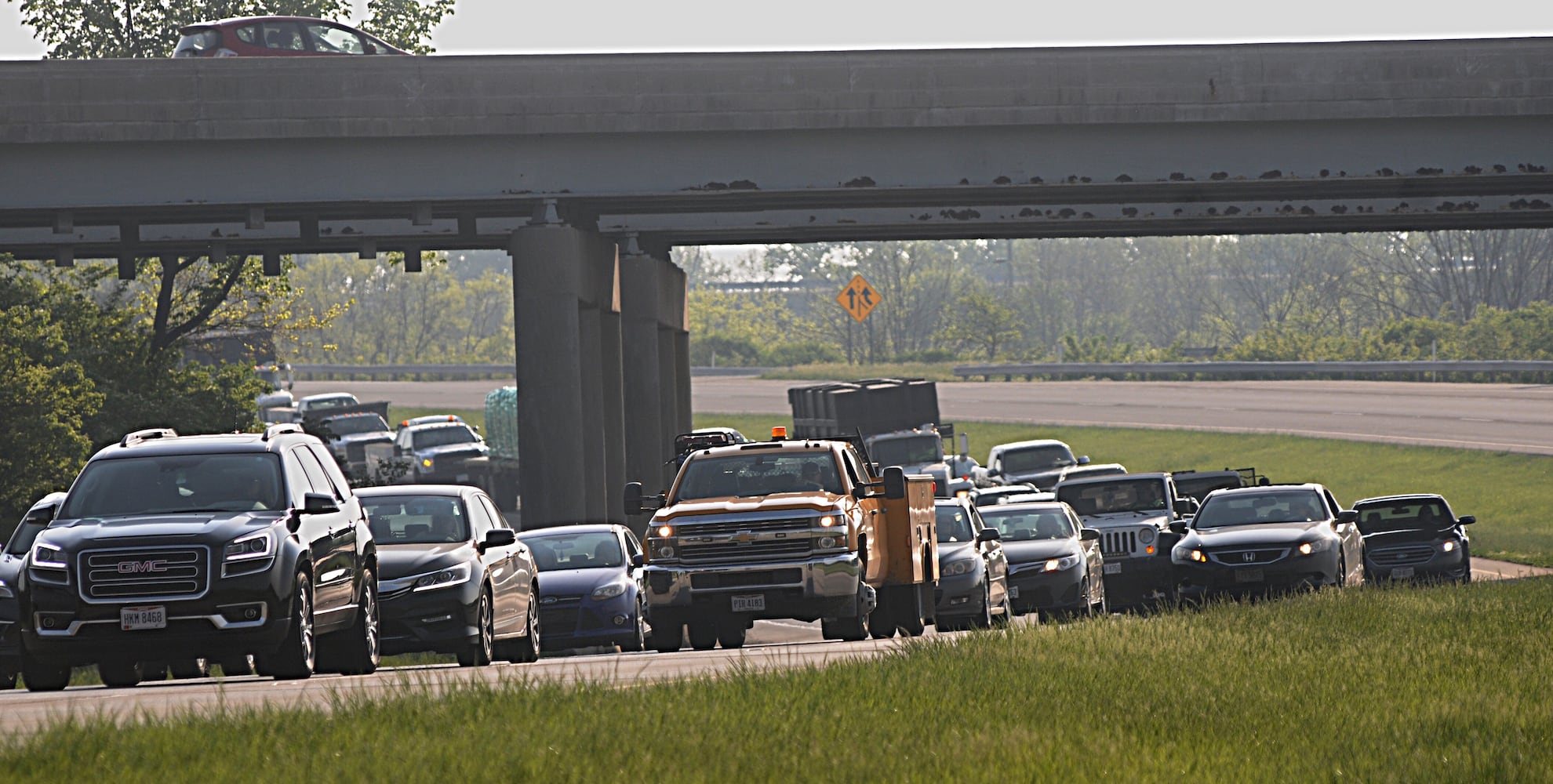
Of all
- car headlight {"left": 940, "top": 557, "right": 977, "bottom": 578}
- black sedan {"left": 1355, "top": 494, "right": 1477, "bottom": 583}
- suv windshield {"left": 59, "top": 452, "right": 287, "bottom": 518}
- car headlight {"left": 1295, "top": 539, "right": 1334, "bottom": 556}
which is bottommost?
black sedan {"left": 1355, "top": 494, "right": 1477, "bottom": 583}

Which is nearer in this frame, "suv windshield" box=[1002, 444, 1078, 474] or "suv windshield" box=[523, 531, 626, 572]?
"suv windshield" box=[523, 531, 626, 572]

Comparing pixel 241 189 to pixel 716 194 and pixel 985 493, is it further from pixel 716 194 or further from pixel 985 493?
pixel 985 493

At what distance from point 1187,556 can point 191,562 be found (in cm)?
1428

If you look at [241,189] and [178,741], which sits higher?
[241,189]

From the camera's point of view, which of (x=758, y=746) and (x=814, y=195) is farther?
(x=814, y=195)

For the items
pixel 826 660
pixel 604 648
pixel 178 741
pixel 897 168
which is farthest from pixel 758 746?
pixel 897 168

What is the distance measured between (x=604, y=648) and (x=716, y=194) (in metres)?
8.41

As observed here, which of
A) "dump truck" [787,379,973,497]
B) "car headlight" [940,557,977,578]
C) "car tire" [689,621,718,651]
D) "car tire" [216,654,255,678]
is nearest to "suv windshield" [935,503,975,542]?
"car headlight" [940,557,977,578]

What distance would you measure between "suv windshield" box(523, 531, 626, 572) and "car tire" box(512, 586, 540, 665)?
9.67 feet

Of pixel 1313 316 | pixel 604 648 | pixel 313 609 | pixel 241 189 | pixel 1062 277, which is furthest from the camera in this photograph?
pixel 1062 277

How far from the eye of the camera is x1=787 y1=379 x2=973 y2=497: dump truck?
142 ft

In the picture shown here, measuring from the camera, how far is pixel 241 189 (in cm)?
2759

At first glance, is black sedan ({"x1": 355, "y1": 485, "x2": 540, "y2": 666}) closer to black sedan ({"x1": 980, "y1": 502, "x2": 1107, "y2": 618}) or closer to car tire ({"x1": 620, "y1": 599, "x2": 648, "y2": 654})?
car tire ({"x1": 620, "y1": 599, "x2": 648, "y2": 654})

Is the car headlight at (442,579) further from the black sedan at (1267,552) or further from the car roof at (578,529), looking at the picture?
the black sedan at (1267,552)
